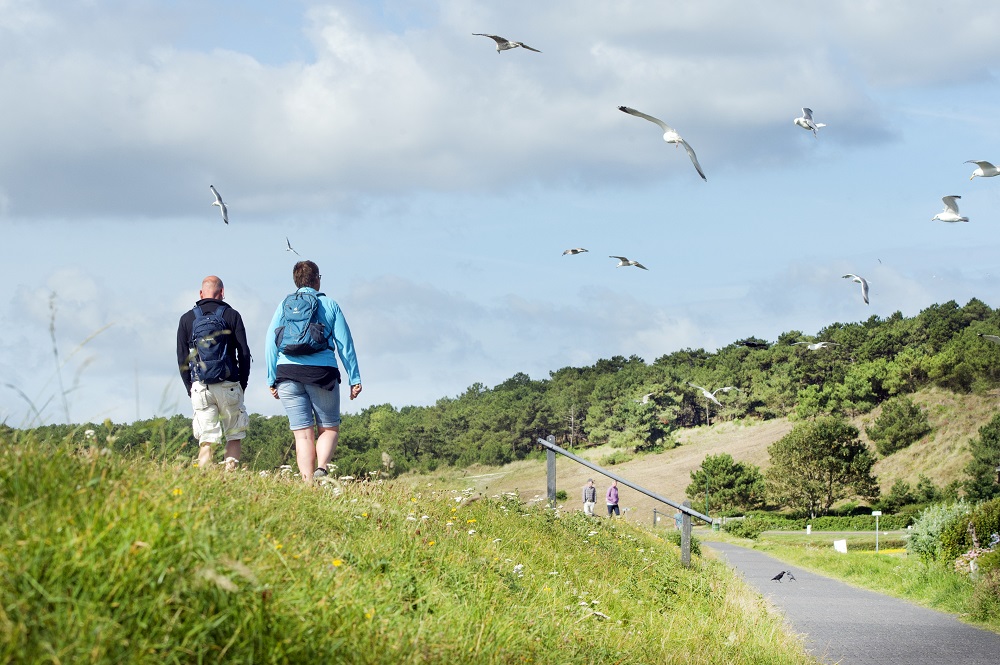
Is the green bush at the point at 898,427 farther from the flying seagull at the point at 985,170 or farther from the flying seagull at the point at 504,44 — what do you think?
the flying seagull at the point at 504,44

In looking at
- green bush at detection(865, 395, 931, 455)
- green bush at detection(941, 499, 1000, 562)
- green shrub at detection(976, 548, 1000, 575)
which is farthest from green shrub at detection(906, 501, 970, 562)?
green bush at detection(865, 395, 931, 455)

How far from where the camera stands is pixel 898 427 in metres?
73.4

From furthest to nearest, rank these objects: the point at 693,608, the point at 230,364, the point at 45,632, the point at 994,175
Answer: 1. the point at 994,175
2. the point at 693,608
3. the point at 230,364
4. the point at 45,632

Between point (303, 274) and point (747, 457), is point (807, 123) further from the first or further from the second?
point (747, 457)

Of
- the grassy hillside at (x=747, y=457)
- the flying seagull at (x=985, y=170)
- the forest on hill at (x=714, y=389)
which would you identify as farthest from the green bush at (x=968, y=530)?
the forest on hill at (x=714, y=389)

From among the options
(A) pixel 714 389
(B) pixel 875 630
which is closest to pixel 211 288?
(B) pixel 875 630

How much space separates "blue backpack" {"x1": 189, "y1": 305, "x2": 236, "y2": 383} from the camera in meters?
8.36

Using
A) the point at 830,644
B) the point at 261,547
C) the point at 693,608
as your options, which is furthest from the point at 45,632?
the point at 830,644

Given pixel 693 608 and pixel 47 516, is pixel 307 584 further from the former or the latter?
pixel 693 608

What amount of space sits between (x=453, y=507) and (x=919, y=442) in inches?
2874

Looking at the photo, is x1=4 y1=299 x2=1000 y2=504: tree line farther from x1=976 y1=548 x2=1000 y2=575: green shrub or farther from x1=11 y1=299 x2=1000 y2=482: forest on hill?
x1=976 y1=548 x2=1000 y2=575: green shrub

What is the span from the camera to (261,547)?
14.3 ft

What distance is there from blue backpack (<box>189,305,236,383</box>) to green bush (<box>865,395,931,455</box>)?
71.8 meters

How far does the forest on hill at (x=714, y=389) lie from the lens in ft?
281
